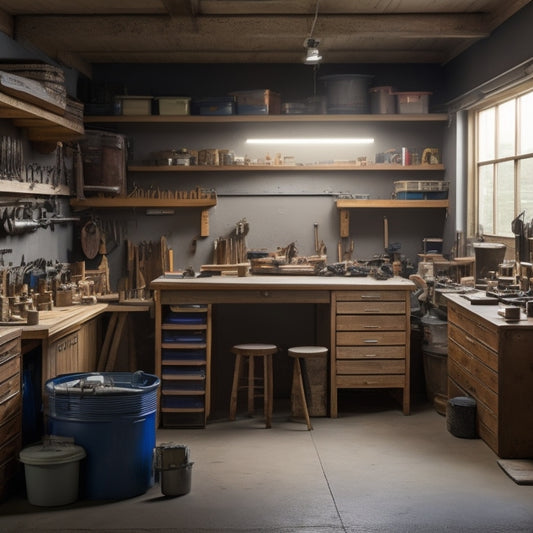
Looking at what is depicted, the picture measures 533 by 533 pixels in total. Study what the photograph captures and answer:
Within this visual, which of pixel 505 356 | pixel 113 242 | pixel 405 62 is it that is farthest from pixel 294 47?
pixel 505 356

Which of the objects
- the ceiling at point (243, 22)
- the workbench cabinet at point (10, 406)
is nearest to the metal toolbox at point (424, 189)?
the ceiling at point (243, 22)

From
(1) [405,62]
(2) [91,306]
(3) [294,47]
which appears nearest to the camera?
(2) [91,306]

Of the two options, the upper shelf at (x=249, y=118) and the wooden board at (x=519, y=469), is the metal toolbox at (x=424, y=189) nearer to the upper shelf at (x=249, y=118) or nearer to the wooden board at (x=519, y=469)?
the upper shelf at (x=249, y=118)

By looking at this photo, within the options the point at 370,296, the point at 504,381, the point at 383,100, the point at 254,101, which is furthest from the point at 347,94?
the point at 504,381

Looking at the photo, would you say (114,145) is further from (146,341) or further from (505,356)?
(505,356)

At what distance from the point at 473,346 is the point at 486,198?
194 centimetres

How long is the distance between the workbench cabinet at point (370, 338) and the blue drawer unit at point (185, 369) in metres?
0.96

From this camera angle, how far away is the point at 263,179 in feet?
23.8

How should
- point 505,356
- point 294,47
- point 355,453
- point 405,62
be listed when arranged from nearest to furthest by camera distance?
point 505,356 < point 355,453 < point 294,47 < point 405,62

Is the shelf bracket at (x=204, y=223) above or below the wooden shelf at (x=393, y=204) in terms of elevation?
below

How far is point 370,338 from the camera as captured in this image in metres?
5.79

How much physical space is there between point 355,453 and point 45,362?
6.60 ft

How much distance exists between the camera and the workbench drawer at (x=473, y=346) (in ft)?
15.2

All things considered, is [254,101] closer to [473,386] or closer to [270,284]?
[270,284]
